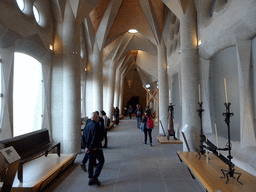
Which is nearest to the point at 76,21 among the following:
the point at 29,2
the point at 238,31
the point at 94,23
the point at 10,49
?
the point at 29,2

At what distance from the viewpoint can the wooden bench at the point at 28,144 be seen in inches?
155

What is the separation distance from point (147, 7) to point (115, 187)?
9.83 m

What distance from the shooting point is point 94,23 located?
1123 centimetres

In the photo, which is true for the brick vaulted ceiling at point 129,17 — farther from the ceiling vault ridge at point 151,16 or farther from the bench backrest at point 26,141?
the bench backrest at point 26,141

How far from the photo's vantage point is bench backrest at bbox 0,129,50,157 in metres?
4.12

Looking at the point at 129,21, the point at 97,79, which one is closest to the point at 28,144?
the point at 97,79

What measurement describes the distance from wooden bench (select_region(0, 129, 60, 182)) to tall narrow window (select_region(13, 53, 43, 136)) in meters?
0.79

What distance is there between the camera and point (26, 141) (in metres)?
4.68

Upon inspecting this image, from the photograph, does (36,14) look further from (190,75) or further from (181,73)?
(190,75)

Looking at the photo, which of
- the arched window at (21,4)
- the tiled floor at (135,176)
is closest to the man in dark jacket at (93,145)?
the tiled floor at (135,176)

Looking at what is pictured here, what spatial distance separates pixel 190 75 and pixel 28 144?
5.41 meters

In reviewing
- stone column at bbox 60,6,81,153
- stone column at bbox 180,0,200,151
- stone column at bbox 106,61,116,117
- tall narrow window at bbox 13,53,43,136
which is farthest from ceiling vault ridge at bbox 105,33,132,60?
tall narrow window at bbox 13,53,43,136

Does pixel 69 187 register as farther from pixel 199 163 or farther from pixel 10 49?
pixel 10 49

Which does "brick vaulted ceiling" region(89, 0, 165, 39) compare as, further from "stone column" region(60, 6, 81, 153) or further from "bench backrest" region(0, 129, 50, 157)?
"bench backrest" region(0, 129, 50, 157)
